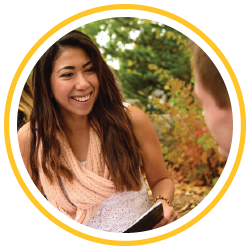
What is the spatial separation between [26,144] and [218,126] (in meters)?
1.15

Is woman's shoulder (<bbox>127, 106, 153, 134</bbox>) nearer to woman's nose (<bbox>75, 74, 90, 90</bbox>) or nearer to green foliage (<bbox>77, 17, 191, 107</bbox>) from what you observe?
woman's nose (<bbox>75, 74, 90, 90</bbox>)

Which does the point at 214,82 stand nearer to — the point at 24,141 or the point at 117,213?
the point at 117,213

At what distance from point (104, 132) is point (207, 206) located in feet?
2.44

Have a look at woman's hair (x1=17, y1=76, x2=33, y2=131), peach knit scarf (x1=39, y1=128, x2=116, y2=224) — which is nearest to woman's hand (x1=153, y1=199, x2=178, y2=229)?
peach knit scarf (x1=39, y1=128, x2=116, y2=224)

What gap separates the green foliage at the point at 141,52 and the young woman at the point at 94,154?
2032 mm

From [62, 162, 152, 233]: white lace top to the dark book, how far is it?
271mm

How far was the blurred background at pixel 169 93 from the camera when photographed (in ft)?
9.68

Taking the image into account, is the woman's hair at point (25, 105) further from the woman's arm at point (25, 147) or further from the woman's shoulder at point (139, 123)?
the woman's shoulder at point (139, 123)

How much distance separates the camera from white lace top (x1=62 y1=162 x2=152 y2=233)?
1.64 metres

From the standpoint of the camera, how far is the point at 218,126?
103cm

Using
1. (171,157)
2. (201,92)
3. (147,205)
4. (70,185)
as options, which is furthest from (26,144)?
(171,157)

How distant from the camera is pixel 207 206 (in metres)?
1.28
